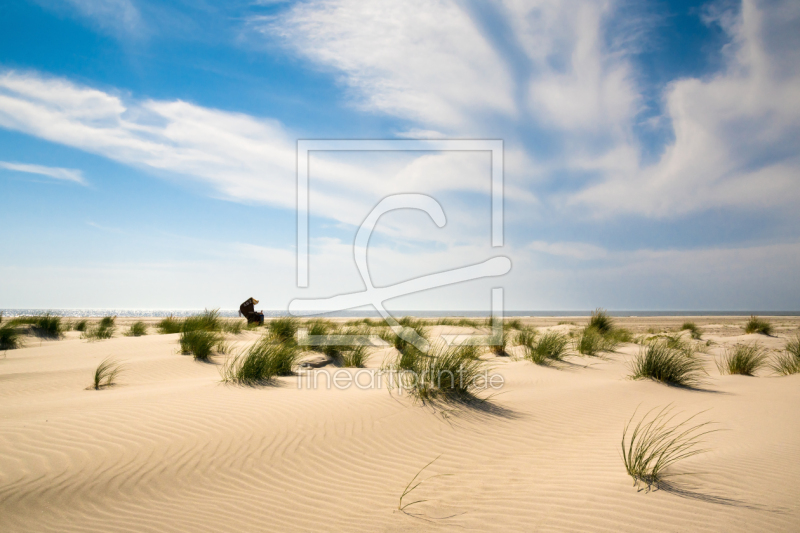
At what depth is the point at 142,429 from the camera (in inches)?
164

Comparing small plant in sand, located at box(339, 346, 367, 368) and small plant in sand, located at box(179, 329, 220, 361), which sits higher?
small plant in sand, located at box(179, 329, 220, 361)

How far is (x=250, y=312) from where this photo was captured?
1902cm

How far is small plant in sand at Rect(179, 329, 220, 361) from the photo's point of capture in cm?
945

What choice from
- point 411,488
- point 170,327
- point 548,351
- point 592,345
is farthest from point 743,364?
point 170,327

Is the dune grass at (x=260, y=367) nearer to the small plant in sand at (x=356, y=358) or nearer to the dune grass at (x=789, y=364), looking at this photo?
the small plant in sand at (x=356, y=358)

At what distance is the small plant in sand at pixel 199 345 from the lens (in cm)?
945

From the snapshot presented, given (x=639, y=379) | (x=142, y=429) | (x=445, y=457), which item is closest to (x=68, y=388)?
(x=142, y=429)

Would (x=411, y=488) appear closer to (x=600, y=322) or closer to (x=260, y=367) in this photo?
(x=260, y=367)

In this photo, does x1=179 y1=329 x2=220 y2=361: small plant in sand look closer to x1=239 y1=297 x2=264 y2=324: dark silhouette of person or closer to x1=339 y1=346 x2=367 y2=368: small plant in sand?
x1=339 y1=346 x2=367 y2=368: small plant in sand

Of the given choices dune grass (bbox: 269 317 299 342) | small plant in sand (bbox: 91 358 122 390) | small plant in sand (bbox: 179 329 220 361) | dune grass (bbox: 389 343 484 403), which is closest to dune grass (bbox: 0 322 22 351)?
small plant in sand (bbox: 179 329 220 361)

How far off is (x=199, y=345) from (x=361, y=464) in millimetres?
7036

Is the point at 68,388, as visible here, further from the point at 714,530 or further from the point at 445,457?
the point at 714,530

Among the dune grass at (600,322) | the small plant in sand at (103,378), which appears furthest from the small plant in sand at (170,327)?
the dune grass at (600,322)

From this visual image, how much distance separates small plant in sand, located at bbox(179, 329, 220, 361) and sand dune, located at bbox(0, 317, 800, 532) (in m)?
3.01
